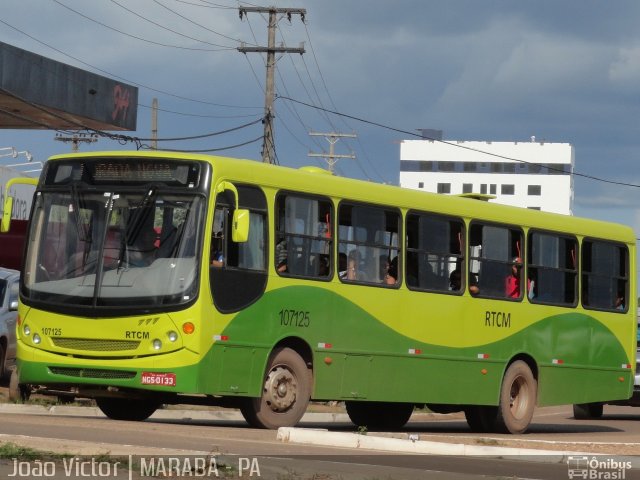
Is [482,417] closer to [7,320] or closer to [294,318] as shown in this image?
[294,318]

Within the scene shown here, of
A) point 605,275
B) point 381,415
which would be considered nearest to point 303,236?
point 381,415

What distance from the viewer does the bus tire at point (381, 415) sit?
2248cm

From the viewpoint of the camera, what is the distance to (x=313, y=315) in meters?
18.4

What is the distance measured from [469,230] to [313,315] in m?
3.69

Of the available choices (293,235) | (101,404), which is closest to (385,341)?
(293,235)

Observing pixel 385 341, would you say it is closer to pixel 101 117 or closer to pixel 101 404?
pixel 101 404

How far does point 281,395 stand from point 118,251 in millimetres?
2652

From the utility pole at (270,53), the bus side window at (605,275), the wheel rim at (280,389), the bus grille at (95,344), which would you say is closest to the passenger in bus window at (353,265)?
the wheel rim at (280,389)

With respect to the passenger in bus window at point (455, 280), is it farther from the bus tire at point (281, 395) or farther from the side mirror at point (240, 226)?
the side mirror at point (240, 226)

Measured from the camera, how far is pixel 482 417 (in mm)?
22234

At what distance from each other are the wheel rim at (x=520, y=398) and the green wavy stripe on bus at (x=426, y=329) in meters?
0.47

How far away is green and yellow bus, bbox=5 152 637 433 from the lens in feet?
55.2

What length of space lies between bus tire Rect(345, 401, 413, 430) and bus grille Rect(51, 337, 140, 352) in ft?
20.6

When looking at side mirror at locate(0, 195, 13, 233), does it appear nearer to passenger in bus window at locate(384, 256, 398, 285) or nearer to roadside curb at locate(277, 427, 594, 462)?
roadside curb at locate(277, 427, 594, 462)
